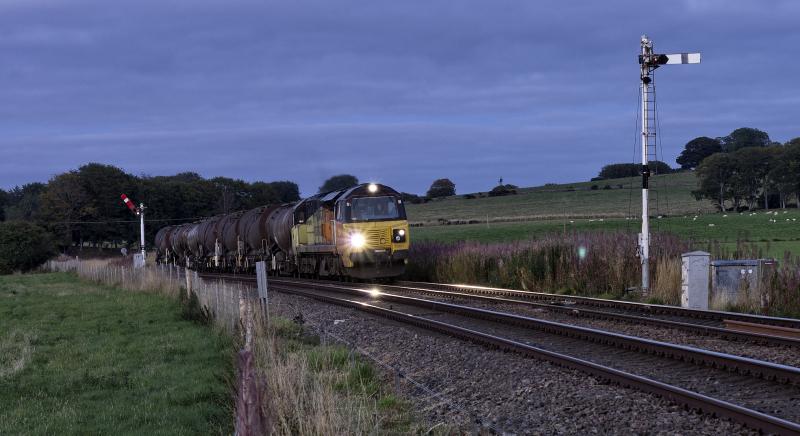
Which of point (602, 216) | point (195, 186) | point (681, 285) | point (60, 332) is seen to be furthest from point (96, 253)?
point (681, 285)

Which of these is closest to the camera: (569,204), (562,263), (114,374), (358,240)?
(114,374)

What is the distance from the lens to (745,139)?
114938 millimetres

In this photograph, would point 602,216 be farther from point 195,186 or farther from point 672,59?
point 195,186

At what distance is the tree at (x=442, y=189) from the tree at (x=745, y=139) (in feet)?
129

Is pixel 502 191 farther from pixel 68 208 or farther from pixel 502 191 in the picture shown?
pixel 68 208

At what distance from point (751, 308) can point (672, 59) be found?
6.34 m

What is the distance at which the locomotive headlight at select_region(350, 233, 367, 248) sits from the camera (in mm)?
24922

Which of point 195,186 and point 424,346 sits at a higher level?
point 195,186

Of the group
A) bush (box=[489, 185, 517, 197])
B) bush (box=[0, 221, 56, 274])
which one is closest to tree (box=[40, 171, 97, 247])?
bush (box=[0, 221, 56, 274])

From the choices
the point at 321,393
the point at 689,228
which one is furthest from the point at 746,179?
the point at 321,393

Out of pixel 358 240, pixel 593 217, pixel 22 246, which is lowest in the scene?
pixel 22 246

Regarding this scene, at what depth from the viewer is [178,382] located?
10773mm

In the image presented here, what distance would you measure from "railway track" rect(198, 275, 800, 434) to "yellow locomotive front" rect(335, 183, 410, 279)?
10.9 meters

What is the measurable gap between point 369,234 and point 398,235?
97cm
